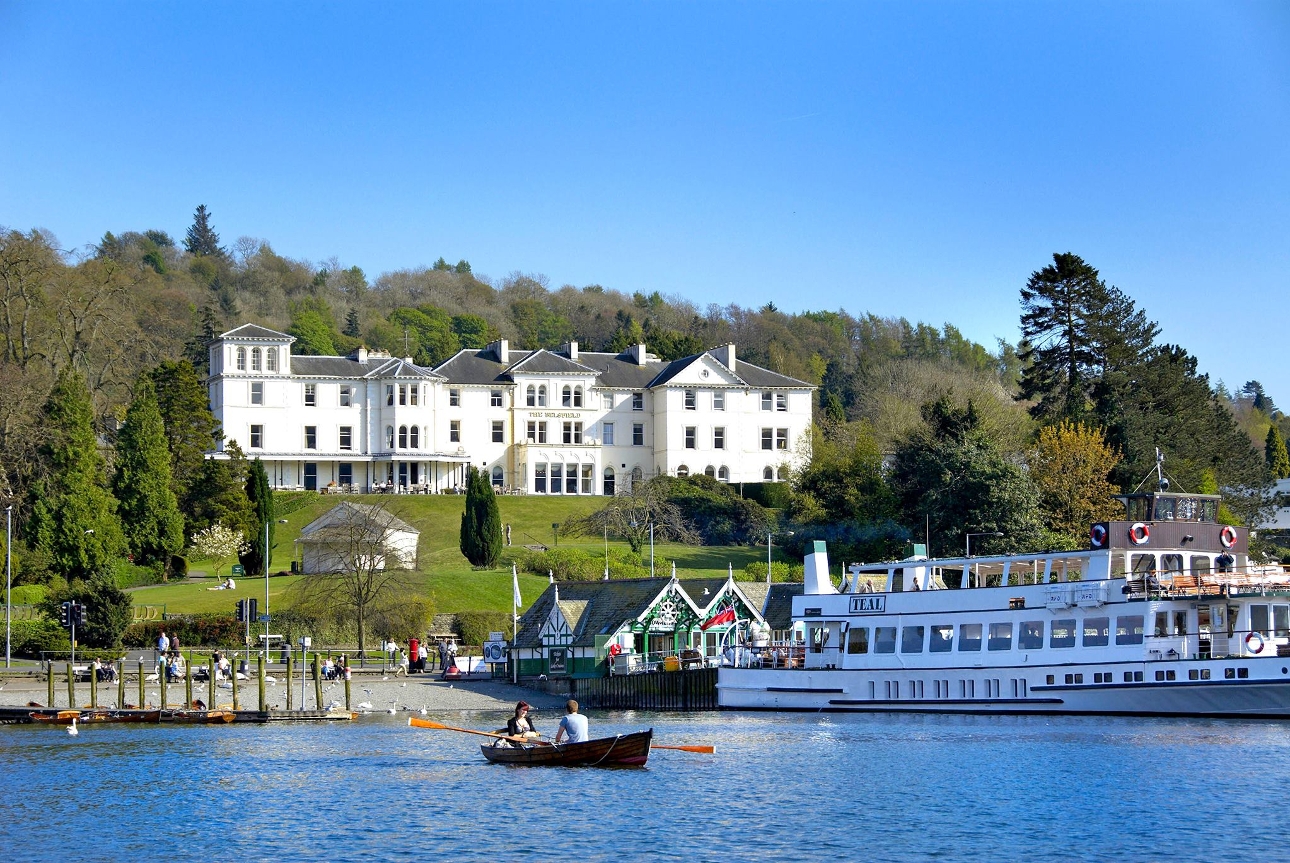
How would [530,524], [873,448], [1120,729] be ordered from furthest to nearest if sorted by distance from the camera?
[530,524] < [873,448] < [1120,729]

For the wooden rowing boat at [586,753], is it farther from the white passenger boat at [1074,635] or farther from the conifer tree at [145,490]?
the conifer tree at [145,490]

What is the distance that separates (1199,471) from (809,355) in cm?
8995

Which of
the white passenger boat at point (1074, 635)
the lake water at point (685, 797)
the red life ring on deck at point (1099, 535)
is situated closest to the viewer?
the lake water at point (685, 797)

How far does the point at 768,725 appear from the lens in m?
47.8

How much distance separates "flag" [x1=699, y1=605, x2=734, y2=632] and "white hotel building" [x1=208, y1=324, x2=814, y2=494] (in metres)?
50.3

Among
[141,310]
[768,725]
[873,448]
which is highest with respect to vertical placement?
[141,310]

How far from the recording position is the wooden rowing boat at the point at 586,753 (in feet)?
115

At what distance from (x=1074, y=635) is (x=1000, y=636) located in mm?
2343

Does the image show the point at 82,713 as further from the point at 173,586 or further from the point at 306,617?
the point at 173,586

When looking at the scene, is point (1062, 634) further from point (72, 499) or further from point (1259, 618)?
point (72, 499)

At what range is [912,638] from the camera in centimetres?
5078

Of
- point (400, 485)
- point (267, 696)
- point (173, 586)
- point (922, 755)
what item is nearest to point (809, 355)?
point (400, 485)

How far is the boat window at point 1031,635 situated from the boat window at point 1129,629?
231cm

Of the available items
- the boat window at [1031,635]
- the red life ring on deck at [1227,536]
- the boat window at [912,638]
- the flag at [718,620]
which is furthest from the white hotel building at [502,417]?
the red life ring on deck at [1227,536]
